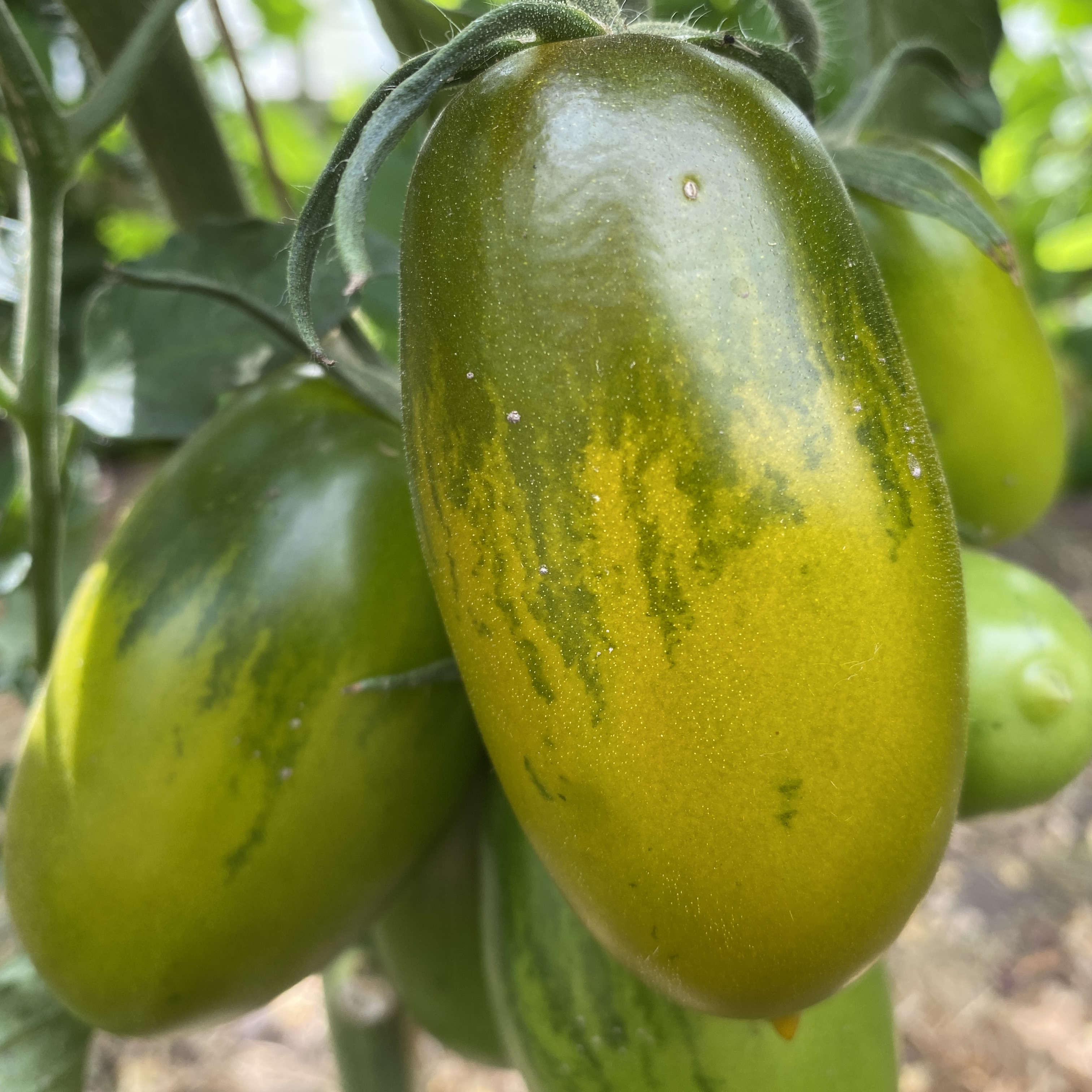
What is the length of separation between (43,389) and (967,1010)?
152 centimetres

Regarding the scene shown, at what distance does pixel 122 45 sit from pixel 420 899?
514 millimetres

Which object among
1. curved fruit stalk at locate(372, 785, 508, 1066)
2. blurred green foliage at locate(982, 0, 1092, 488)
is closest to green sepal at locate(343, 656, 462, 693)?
curved fruit stalk at locate(372, 785, 508, 1066)

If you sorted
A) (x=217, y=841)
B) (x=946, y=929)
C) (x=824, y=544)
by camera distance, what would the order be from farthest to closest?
(x=946, y=929), (x=217, y=841), (x=824, y=544)

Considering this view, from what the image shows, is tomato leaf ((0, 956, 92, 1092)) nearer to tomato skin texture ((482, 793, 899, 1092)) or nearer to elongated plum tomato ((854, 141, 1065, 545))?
tomato skin texture ((482, 793, 899, 1092))

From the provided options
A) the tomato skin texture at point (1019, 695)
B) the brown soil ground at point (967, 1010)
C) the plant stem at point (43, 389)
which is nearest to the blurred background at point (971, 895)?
the brown soil ground at point (967, 1010)

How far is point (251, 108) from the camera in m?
0.68

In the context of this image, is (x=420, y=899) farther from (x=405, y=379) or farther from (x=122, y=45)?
(x=122, y=45)

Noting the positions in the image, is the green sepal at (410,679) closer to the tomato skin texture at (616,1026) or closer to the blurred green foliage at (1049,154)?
the tomato skin texture at (616,1026)

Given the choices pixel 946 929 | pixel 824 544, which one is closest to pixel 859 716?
pixel 824 544


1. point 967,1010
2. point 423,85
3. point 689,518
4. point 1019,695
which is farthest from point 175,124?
point 967,1010

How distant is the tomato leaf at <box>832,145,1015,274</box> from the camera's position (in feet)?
1.40

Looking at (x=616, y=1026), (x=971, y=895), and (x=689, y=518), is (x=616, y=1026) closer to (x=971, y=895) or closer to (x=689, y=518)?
(x=689, y=518)

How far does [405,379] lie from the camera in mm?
360

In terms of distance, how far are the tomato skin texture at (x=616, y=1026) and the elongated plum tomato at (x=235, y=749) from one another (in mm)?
62
